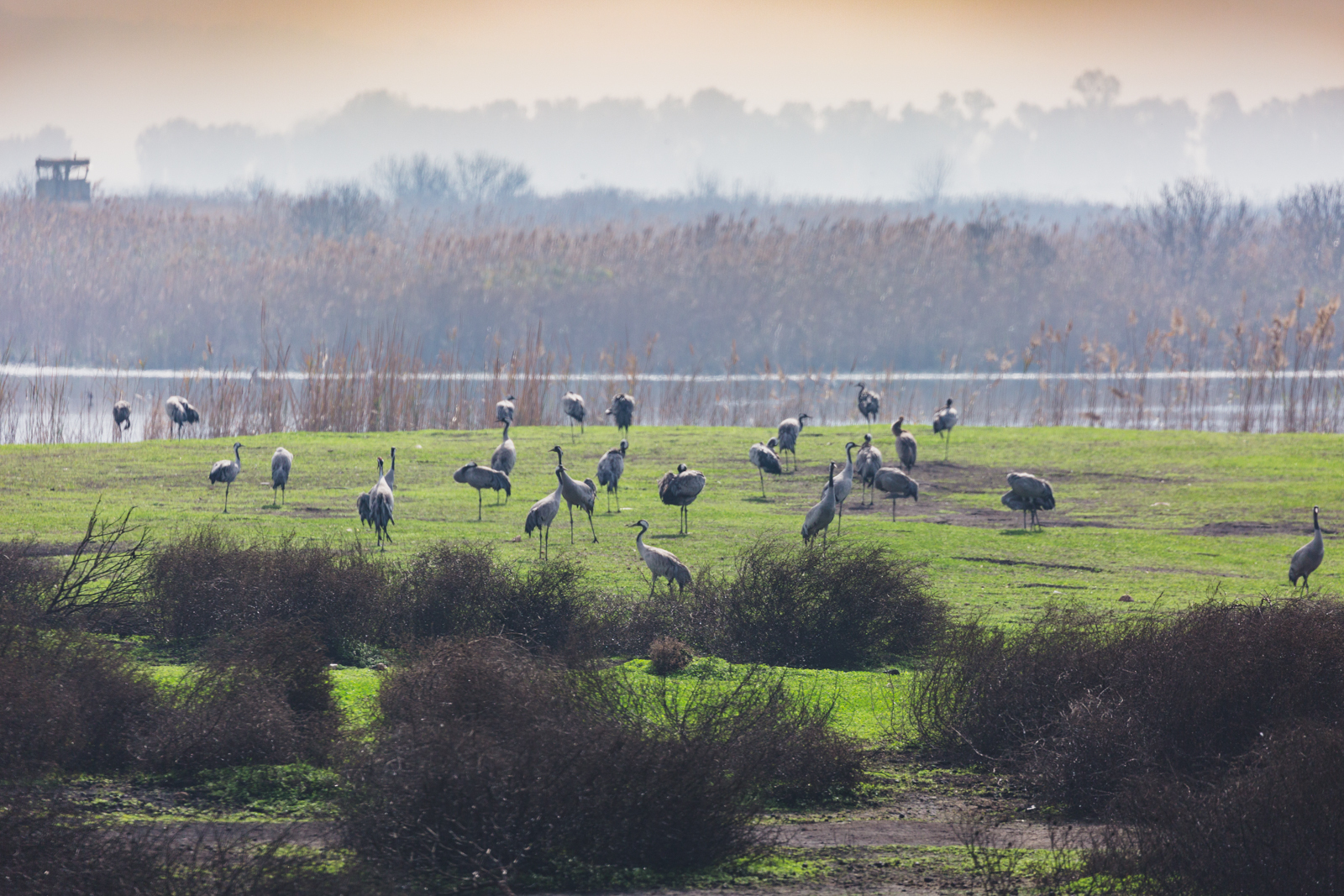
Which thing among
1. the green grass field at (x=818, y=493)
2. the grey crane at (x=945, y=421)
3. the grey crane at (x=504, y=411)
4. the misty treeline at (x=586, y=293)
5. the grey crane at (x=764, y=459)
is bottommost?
the green grass field at (x=818, y=493)

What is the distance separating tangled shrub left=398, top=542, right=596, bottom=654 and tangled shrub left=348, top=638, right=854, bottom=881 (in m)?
3.91

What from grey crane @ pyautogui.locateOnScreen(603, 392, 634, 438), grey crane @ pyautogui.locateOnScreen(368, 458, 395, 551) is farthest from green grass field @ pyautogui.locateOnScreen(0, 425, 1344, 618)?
grey crane @ pyautogui.locateOnScreen(603, 392, 634, 438)

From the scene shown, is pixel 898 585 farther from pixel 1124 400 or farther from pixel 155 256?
pixel 155 256

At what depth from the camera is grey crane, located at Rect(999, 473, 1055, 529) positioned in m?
21.7

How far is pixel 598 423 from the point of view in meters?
37.3

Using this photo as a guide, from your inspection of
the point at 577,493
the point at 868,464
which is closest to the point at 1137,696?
the point at 577,493

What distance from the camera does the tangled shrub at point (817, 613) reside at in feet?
46.9

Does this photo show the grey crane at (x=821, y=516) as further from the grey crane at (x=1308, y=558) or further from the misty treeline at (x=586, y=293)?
the misty treeline at (x=586, y=293)

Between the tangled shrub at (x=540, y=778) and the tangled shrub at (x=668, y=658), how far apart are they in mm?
3058

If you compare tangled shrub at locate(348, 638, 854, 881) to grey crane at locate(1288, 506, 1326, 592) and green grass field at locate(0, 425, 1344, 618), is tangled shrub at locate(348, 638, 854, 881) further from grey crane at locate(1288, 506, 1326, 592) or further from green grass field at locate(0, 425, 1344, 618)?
grey crane at locate(1288, 506, 1326, 592)

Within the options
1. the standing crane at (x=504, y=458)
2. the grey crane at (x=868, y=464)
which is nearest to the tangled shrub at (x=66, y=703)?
the standing crane at (x=504, y=458)

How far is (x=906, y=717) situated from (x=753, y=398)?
3553 cm

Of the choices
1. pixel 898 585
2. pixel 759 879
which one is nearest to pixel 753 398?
pixel 898 585

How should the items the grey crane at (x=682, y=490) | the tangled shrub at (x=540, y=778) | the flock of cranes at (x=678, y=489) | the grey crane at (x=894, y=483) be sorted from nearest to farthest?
1. the tangled shrub at (x=540, y=778)
2. the flock of cranes at (x=678, y=489)
3. the grey crane at (x=682, y=490)
4. the grey crane at (x=894, y=483)
